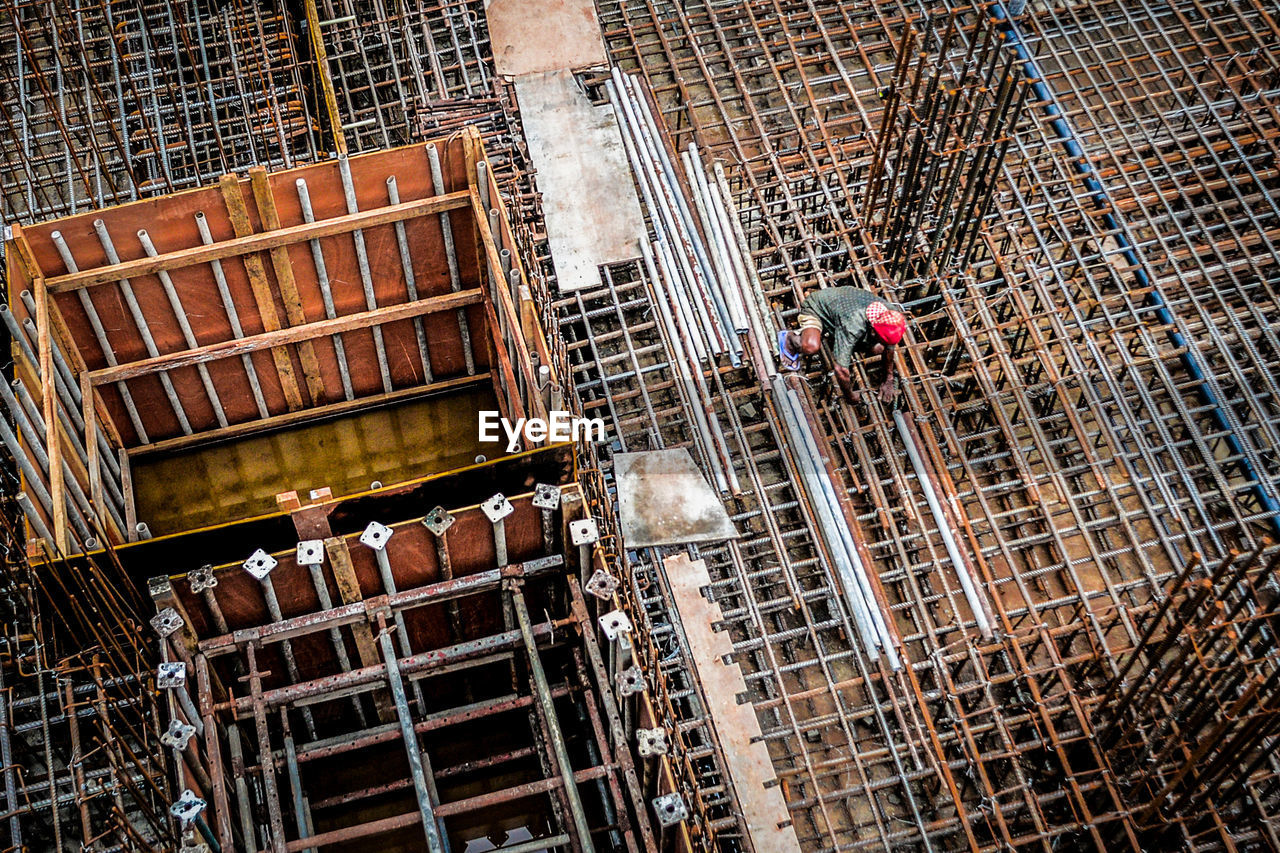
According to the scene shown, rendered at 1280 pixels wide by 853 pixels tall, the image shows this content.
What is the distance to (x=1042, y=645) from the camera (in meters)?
14.4

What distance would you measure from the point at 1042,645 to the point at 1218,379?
372cm

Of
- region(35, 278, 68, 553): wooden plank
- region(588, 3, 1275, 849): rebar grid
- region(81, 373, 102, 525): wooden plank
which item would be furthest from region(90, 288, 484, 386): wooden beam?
region(588, 3, 1275, 849): rebar grid

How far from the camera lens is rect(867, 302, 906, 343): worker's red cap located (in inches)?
562

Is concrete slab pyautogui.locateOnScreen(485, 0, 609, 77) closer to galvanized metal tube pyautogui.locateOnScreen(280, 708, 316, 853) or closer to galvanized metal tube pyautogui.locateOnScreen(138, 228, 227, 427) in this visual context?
galvanized metal tube pyautogui.locateOnScreen(138, 228, 227, 427)

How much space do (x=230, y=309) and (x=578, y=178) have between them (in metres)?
4.37

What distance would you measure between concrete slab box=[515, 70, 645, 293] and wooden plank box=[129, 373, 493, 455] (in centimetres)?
184

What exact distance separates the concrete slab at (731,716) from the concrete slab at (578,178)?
3.96m

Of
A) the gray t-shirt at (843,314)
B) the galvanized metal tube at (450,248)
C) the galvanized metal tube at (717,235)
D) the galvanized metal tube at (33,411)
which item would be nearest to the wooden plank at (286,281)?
the galvanized metal tube at (450,248)

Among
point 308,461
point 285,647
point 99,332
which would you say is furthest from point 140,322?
point 285,647

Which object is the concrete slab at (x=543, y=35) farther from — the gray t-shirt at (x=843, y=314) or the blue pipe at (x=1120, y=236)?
the blue pipe at (x=1120, y=236)

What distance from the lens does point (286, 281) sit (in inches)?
595

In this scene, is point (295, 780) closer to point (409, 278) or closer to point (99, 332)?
point (99, 332)

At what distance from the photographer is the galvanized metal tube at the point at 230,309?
14445mm

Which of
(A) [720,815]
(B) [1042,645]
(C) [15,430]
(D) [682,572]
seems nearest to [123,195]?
(C) [15,430]
